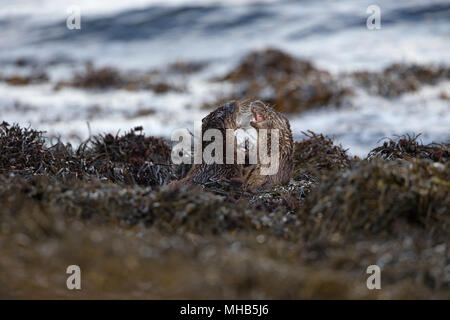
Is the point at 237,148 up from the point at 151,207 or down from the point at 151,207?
up

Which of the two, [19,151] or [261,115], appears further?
[261,115]

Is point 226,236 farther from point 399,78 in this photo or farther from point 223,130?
point 399,78

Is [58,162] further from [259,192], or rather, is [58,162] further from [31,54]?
[31,54]

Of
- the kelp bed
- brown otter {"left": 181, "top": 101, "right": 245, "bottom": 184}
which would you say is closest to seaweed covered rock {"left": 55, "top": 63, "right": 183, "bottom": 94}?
brown otter {"left": 181, "top": 101, "right": 245, "bottom": 184}

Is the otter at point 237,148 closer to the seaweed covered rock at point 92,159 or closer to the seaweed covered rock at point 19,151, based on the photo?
the seaweed covered rock at point 92,159

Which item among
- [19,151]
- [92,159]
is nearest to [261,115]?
[92,159]

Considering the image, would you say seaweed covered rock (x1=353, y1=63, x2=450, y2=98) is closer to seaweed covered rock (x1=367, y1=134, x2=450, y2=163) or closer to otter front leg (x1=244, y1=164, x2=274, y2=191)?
seaweed covered rock (x1=367, y1=134, x2=450, y2=163)

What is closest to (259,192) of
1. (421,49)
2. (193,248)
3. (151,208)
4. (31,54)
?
(151,208)
